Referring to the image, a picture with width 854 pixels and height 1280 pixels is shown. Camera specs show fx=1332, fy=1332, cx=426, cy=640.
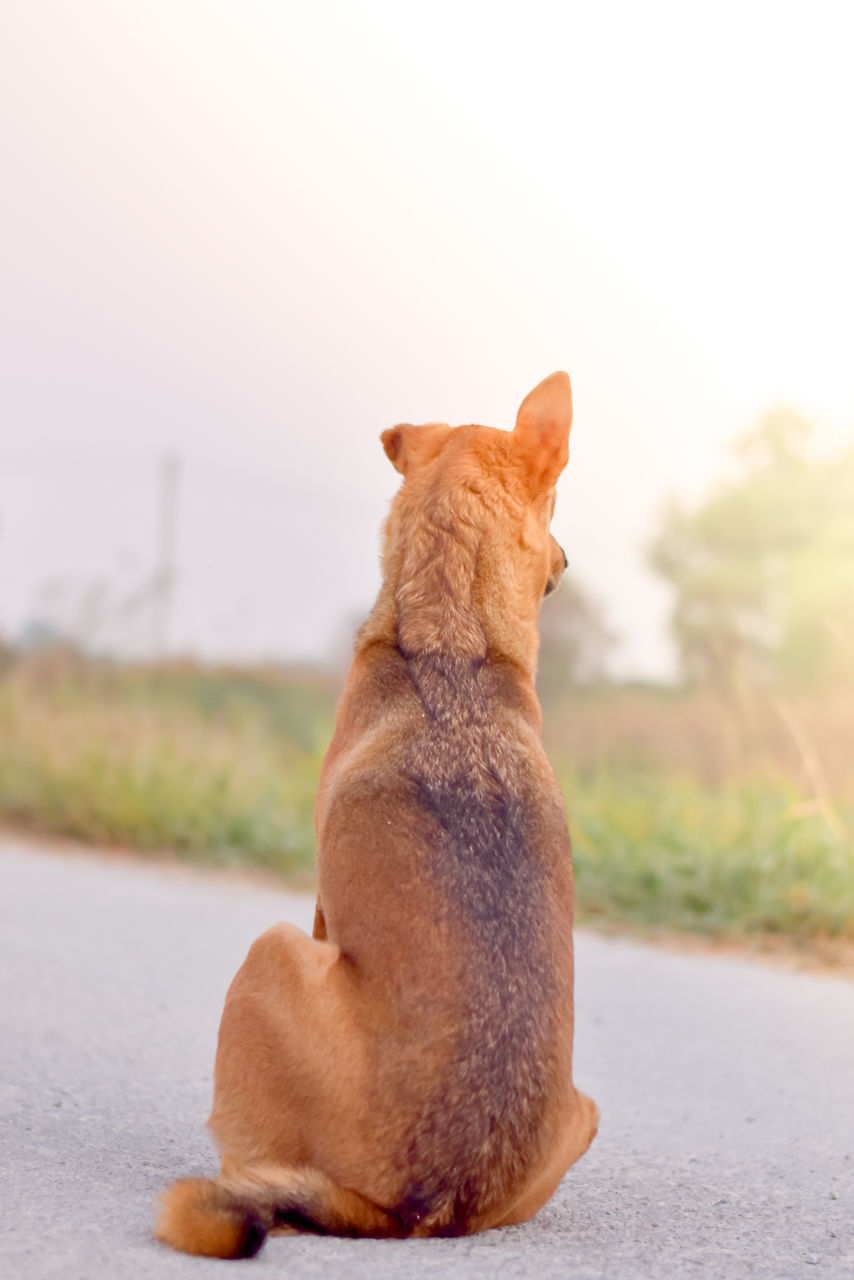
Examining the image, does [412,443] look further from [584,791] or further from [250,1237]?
[584,791]

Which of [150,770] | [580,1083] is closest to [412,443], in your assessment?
[580,1083]

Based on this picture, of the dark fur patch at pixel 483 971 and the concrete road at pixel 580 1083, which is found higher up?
the dark fur patch at pixel 483 971

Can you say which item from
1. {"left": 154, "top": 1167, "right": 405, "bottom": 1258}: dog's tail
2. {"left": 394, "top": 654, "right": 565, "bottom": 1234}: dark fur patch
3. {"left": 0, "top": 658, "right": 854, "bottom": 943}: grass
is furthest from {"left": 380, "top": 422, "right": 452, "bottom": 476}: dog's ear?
{"left": 0, "top": 658, "right": 854, "bottom": 943}: grass

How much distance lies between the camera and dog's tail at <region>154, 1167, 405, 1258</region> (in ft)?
8.02

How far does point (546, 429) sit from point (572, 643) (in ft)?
39.9

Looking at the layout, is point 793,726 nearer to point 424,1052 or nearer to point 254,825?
point 254,825

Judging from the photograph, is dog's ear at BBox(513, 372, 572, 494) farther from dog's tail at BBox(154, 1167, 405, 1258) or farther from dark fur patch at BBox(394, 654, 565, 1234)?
dog's tail at BBox(154, 1167, 405, 1258)

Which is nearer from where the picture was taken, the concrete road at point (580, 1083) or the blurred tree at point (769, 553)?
the concrete road at point (580, 1083)

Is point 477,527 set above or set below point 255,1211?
above

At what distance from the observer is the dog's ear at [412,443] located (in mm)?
3627

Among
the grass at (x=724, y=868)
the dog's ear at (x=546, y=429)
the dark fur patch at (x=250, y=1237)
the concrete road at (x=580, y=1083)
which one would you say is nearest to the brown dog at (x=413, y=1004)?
the dark fur patch at (x=250, y=1237)

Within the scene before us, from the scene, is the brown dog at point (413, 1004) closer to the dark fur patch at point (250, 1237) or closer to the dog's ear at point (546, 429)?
the dark fur patch at point (250, 1237)

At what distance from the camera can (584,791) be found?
36.6 ft

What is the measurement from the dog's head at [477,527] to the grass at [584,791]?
441 cm
